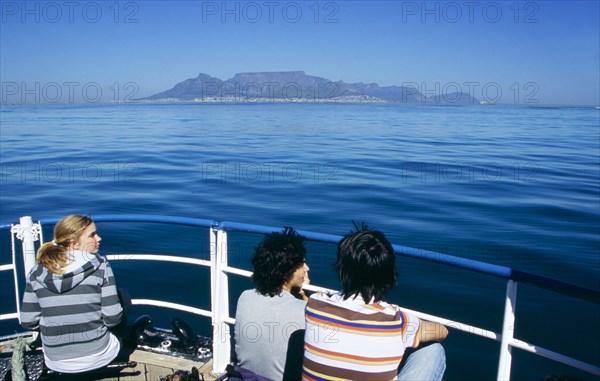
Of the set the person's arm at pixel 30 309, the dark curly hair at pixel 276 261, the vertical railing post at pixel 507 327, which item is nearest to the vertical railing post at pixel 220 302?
the dark curly hair at pixel 276 261

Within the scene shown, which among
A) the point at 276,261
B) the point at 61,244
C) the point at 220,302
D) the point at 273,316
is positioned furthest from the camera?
the point at 220,302

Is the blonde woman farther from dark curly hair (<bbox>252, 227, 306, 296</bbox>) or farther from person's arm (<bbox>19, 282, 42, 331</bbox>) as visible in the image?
dark curly hair (<bbox>252, 227, 306, 296</bbox>)

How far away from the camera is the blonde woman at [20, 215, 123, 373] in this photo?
234cm

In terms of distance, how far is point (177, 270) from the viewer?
27.8 feet

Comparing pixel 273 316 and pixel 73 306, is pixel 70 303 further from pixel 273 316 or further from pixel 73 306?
pixel 273 316

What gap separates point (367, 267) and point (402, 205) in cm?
1093

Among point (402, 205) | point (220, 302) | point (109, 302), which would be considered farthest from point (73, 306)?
point (402, 205)

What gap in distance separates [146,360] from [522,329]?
5.41m

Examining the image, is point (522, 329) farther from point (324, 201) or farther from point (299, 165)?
point (299, 165)

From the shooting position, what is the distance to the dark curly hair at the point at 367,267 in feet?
6.23

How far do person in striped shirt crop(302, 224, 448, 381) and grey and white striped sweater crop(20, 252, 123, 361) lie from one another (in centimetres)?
112

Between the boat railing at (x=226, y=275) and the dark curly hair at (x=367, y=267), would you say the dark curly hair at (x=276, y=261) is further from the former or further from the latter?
the dark curly hair at (x=367, y=267)

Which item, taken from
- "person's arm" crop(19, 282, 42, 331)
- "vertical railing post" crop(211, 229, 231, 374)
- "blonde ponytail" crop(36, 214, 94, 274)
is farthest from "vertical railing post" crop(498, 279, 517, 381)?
"person's arm" crop(19, 282, 42, 331)

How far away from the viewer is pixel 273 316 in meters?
2.13
